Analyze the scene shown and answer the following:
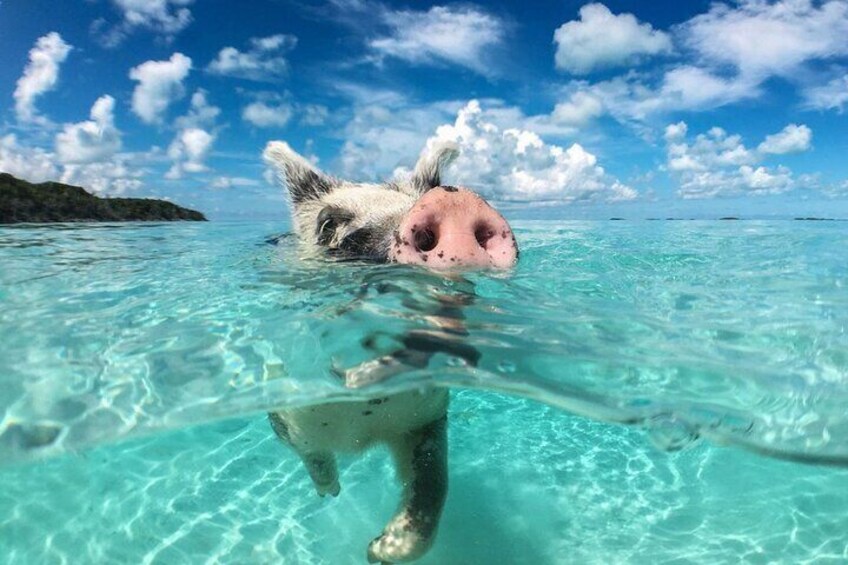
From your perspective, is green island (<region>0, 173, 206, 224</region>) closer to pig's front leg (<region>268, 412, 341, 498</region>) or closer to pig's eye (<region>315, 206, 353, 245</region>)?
pig's eye (<region>315, 206, 353, 245</region>)

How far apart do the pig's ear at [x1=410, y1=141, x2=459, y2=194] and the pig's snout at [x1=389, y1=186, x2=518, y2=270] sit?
3.38 meters

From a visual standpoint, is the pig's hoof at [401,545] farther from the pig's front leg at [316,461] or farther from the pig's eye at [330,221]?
the pig's eye at [330,221]

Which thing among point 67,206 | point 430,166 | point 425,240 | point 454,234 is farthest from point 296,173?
point 67,206

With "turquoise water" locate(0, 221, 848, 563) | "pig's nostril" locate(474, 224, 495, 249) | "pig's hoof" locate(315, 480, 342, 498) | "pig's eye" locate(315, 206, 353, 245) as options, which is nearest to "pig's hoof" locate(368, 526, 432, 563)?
"turquoise water" locate(0, 221, 848, 563)

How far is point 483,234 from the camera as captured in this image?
3.66m

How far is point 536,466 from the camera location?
5.98m

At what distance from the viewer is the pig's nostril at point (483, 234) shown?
364 cm

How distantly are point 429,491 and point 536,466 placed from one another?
233 centimetres

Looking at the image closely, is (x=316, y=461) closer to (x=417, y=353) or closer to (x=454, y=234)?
(x=417, y=353)

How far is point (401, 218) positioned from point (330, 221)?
1248 millimetres

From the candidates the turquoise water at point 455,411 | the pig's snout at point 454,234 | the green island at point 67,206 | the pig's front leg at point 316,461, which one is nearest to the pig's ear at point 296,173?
the turquoise water at point 455,411

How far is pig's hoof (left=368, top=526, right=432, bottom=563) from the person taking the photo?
3.79 m

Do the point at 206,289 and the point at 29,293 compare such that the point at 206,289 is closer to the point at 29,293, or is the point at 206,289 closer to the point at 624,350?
the point at 29,293

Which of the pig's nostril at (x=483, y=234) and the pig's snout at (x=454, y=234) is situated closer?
the pig's snout at (x=454, y=234)
